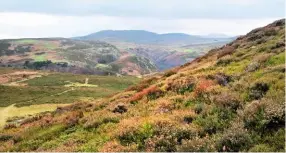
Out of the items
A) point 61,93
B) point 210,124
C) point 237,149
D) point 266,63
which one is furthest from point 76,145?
point 61,93

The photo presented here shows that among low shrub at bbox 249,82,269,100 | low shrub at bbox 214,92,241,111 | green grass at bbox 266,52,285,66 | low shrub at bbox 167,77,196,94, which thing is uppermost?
green grass at bbox 266,52,285,66

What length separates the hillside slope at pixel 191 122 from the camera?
42.2 ft

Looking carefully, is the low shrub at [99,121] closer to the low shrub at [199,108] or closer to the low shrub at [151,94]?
the low shrub at [199,108]

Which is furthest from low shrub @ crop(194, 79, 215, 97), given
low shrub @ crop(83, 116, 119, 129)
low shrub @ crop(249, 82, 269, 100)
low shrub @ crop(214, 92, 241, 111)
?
low shrub @ crop(83, 116, 119, 129)

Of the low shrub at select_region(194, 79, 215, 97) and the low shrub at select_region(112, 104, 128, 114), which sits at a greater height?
the low shrub at select_region(194, 79, 215, 97)

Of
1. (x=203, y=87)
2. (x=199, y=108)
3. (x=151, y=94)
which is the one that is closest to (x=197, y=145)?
(x=199, y=108)

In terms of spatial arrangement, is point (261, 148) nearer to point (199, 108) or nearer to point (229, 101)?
point (229, 101)

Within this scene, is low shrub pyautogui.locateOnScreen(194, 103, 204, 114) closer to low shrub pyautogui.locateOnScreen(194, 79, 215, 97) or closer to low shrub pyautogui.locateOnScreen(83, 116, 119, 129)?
low shrub pyautogui.locateOnScreen(194, 79, 215, 97)

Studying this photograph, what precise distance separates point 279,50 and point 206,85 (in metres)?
7.47

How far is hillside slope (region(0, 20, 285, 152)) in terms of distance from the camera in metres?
12.9

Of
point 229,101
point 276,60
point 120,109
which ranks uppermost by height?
point 276,60

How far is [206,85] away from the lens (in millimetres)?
21875

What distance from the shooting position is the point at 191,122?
16.2 m

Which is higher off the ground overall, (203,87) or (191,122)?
(203,87)
